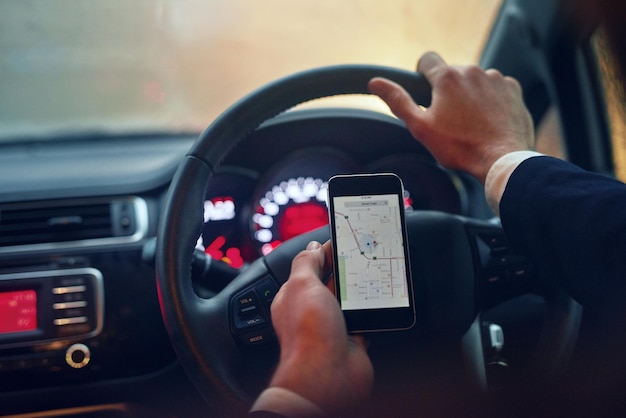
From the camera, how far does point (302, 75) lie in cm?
93

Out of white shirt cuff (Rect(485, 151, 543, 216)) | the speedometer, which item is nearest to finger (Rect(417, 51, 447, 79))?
white shirt cuff (Rect(485, 151, 543, 216))

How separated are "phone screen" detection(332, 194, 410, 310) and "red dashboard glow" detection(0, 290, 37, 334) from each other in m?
0.65

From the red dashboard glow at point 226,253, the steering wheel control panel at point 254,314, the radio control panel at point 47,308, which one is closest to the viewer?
the steering wheel control panel at point 254,314

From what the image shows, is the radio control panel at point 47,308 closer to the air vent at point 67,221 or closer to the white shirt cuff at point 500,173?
the air vent at point 67,221

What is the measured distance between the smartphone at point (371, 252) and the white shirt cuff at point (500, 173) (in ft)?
0.43

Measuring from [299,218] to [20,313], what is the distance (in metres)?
0.55

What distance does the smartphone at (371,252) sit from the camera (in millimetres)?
831

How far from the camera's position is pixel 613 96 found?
1.38 m

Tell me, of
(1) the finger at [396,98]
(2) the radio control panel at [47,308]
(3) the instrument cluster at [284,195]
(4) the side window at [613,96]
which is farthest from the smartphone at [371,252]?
(4) the side window at [613,96]

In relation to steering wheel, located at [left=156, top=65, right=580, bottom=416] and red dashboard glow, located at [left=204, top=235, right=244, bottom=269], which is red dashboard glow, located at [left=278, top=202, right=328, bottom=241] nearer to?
red dashboard glow, located at [left=204, top=235, right=244, bottom=269]

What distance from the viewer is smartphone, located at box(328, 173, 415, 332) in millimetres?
831

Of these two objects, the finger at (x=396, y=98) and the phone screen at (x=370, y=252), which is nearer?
the phone screen at (x=370, y=252)

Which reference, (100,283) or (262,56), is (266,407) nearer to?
(100,283)

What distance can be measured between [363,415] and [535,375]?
625 mm
